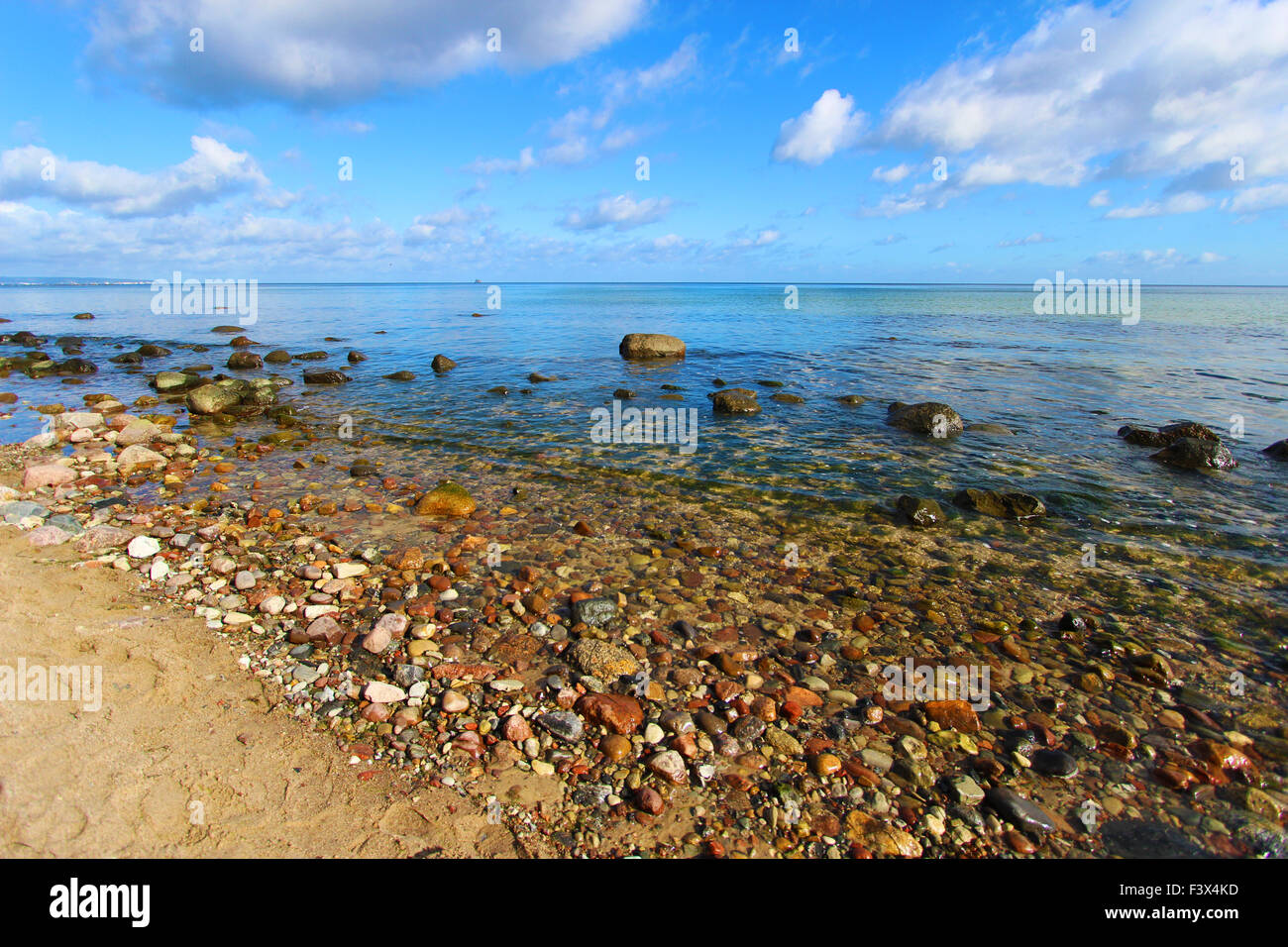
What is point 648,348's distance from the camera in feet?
87.5

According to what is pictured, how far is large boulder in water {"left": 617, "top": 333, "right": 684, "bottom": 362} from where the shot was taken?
26.7 m

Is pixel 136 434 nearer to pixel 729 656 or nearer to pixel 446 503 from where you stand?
pixel 446 503

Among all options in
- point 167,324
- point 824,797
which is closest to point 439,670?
point 824,797

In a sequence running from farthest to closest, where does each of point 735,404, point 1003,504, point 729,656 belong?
point 735,404
point 1003,504
point 729,656

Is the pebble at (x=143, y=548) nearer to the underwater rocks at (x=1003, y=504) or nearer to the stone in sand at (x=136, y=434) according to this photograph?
the stone in sand at (x=136, y=434)

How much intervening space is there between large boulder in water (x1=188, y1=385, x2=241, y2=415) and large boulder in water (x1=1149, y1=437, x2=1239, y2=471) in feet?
72.7

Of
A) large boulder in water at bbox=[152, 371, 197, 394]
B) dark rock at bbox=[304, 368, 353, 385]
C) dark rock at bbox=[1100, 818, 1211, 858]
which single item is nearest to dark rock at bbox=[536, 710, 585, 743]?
dark rock at bbox=[1100, 818, 1211, 858]

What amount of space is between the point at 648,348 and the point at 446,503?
1908 centimetres

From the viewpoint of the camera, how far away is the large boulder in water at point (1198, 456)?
11258 millimetres

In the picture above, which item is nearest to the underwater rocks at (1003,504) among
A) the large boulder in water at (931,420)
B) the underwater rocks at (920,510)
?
the underwater rocks at (920,510)

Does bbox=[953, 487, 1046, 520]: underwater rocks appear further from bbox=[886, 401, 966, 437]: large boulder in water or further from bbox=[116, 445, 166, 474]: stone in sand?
bbox=[116, 445, 166, 474]: stone in sand

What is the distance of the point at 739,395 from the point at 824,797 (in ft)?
43.2

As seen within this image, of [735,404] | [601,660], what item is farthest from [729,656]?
[735,404]

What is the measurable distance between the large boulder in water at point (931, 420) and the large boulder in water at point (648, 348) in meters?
14.2
